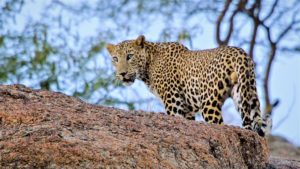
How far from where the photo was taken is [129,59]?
1254cm

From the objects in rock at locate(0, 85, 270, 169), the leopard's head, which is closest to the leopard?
the leopard's head

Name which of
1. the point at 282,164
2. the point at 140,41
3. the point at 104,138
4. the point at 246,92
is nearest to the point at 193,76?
the point at 246,92

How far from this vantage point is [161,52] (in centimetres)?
1245

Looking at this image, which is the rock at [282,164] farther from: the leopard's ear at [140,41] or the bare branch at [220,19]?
the bare branch at [220,19]

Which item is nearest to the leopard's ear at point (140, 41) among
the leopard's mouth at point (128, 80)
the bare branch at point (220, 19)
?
the leopard's mouth at point (128, 80)

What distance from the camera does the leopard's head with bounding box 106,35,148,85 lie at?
12.4 m

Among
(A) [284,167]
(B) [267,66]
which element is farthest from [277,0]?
(A) [284,167]

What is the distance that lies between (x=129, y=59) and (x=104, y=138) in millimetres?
6204

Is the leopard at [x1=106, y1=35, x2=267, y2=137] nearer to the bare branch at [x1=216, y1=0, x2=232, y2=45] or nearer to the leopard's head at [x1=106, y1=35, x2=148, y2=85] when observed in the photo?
the leopard's head at [x1=106, y1=35, x2=148, y2=85]

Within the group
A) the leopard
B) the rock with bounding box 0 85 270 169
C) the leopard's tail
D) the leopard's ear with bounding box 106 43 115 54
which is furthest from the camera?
the leopard's ear with bounding box 106 43 115 54

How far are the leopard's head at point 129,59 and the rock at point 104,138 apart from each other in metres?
5.01

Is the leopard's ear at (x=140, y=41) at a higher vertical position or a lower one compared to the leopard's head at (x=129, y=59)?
higher

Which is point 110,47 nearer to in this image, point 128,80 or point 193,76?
point 128,80

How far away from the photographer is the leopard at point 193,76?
10203mm
